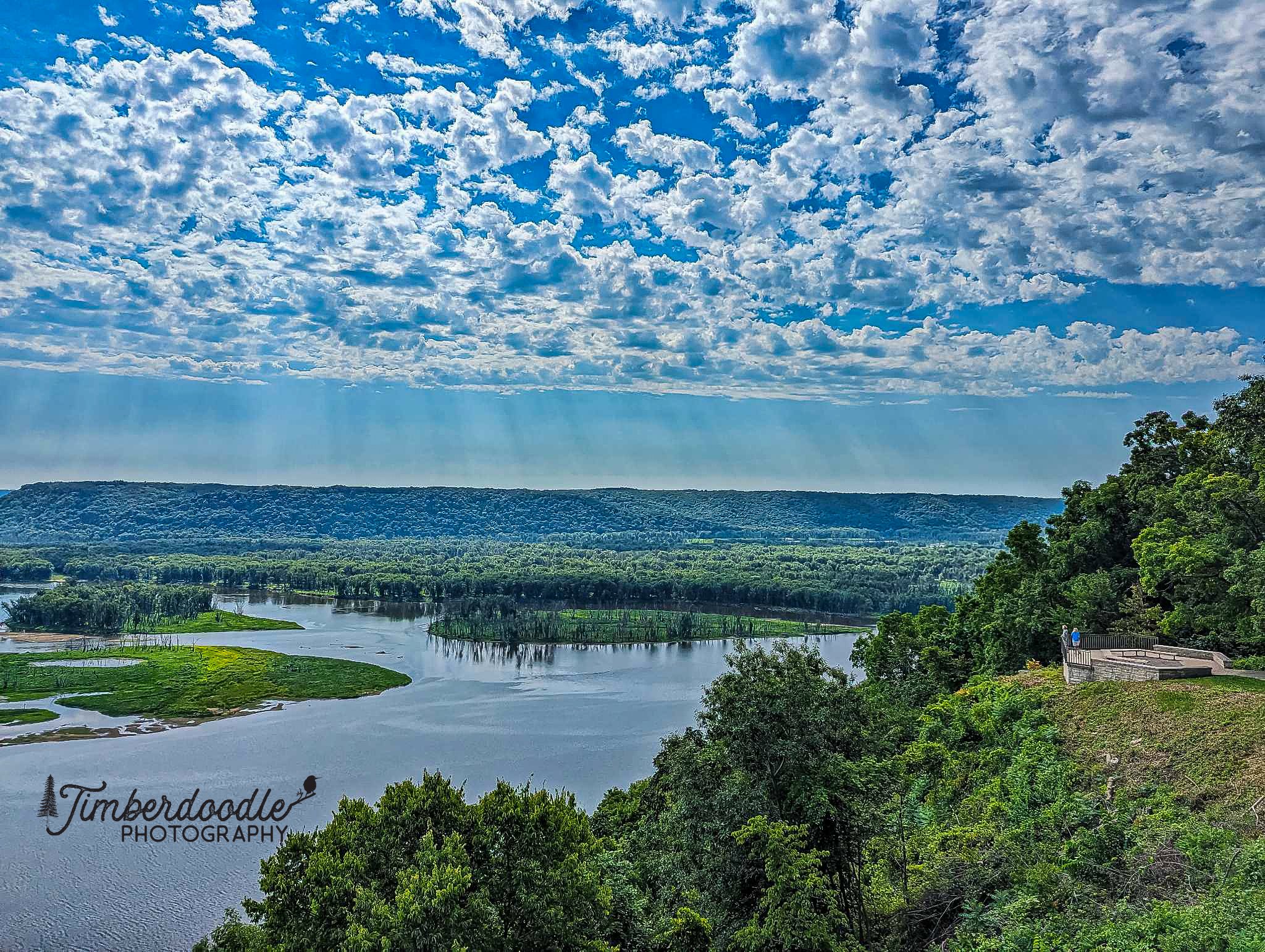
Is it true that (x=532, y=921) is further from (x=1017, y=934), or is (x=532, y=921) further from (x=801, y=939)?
(x=1017, y=934)

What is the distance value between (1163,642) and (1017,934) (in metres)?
19.1

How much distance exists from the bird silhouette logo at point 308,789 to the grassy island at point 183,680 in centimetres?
1594

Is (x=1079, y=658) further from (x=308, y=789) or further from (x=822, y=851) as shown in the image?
(x=308, y=789)

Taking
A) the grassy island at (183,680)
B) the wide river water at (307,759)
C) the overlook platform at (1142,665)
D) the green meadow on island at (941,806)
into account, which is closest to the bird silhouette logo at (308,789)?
the wide river water at (307,759)

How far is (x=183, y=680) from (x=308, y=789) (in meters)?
27.0

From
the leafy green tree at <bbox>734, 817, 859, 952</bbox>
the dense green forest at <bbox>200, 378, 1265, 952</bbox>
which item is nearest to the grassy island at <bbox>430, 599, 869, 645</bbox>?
the dense green forest at <bbox>200, 378, 1265, 952</bbox>

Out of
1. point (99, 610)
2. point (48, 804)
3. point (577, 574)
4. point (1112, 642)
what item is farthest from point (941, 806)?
point (577, 574)

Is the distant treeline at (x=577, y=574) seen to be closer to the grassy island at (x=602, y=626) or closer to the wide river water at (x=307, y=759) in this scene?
the grassy island at (x=602, y=626)

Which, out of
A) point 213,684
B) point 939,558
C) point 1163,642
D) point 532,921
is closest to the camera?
point 532,921

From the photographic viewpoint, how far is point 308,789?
107ft

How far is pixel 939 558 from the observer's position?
147000mm

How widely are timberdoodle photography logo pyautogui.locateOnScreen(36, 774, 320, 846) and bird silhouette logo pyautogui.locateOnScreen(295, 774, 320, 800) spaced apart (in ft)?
0.16

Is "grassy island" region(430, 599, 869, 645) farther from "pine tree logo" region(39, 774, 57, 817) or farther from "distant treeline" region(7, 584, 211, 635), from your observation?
"pine tree logo" region(39, 774, 57, 817)

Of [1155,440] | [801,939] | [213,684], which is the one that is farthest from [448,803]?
[213,684]
